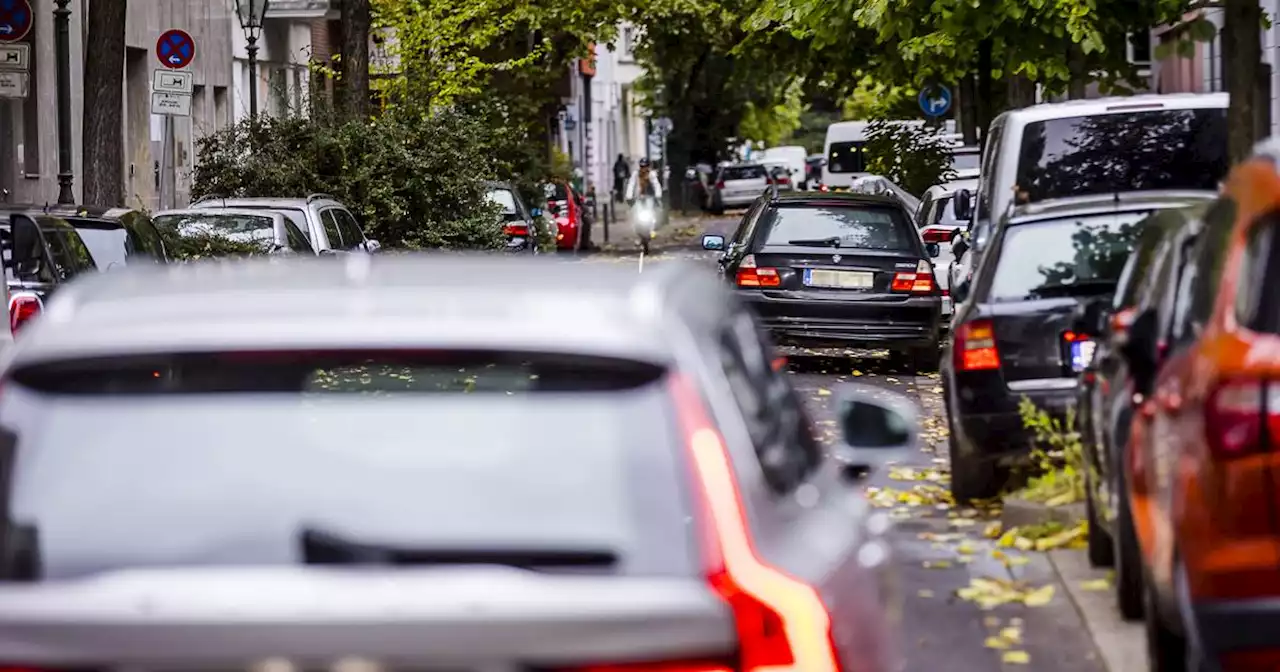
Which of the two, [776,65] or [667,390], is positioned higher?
[776,65]

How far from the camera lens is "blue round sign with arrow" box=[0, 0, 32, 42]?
77.4 feet

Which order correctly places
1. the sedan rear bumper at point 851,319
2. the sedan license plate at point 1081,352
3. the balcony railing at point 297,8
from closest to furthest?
the sedan license plate at point 1081,352 → the sedan rear bumper at point 851,319 → the balcony railing at point 297,8

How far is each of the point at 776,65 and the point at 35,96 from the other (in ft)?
33.2

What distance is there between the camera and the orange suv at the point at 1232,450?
5.44 meters

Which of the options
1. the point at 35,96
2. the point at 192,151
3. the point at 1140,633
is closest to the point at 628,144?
the point at 192,151

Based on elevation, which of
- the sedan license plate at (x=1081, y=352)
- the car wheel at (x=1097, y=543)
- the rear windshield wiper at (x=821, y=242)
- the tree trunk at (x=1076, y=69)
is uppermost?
the tree trunk at (x=1076, y=69)

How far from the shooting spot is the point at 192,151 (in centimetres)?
4022

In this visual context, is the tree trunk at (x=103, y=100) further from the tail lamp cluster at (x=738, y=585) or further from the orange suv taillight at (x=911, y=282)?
the tail lamp cluster at (x=738, y=585)

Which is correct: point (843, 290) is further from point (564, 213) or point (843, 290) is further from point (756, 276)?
point (564, 213)

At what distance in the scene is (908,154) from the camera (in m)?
32.4

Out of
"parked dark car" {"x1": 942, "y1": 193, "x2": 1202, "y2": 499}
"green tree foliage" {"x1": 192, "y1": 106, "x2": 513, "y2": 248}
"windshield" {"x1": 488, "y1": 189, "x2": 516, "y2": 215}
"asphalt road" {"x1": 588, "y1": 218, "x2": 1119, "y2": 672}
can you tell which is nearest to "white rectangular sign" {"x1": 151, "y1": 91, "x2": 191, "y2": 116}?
"green tree foliage" {"x1": 192, "y1": 106, "x2": 513, "y2": 248}

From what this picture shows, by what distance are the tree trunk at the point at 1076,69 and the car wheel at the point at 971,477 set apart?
36.7 ft

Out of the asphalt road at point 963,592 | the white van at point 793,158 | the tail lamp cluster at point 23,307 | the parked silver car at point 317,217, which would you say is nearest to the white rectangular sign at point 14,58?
the parked silver car at point 317,217

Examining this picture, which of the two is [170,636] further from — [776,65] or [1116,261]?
[776,65]
